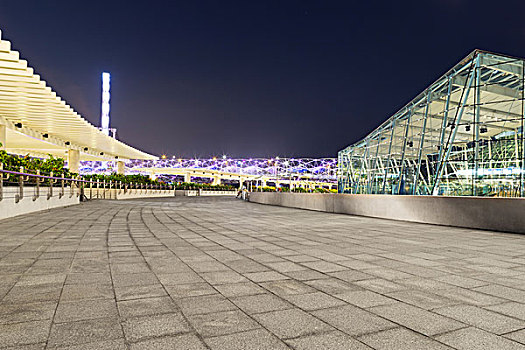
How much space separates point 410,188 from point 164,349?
17.7m

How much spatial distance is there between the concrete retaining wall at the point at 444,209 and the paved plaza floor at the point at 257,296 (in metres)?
3.47

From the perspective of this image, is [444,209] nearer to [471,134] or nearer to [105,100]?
[471,134]

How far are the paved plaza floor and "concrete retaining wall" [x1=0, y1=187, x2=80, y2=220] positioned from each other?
527 centimetres

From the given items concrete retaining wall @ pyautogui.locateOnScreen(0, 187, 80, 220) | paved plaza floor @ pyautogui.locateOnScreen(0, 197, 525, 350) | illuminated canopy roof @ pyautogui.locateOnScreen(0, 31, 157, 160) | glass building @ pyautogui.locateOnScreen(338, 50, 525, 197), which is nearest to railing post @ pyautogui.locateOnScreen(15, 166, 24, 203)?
concrete retaining wall @ pyautogui.locateOnScreen(0, 187, 80, 220)

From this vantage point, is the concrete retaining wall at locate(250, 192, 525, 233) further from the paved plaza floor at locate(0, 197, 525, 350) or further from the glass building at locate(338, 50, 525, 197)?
the paved plaza floor at locate(0, 197, 525, 350)

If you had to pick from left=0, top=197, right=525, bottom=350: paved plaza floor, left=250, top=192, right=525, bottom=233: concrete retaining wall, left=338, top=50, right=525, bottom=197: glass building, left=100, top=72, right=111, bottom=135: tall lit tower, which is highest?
left=100, top=72, right=111, bottom=135: tall lit tower

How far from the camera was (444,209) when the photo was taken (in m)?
12.1

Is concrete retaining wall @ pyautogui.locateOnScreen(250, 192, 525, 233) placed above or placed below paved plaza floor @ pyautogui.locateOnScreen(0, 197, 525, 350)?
above

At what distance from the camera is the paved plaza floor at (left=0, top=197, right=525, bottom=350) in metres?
2.83

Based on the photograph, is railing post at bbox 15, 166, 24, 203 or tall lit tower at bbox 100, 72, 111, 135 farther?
tall lit tower at bbox 100, 72, 111, 135

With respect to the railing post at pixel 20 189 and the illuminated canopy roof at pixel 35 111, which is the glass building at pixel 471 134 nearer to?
the railing post at pixel 20 189

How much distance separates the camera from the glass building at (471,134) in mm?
13289

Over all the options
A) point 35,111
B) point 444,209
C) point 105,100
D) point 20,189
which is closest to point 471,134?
point 444,209

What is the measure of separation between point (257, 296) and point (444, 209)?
9.83 m
